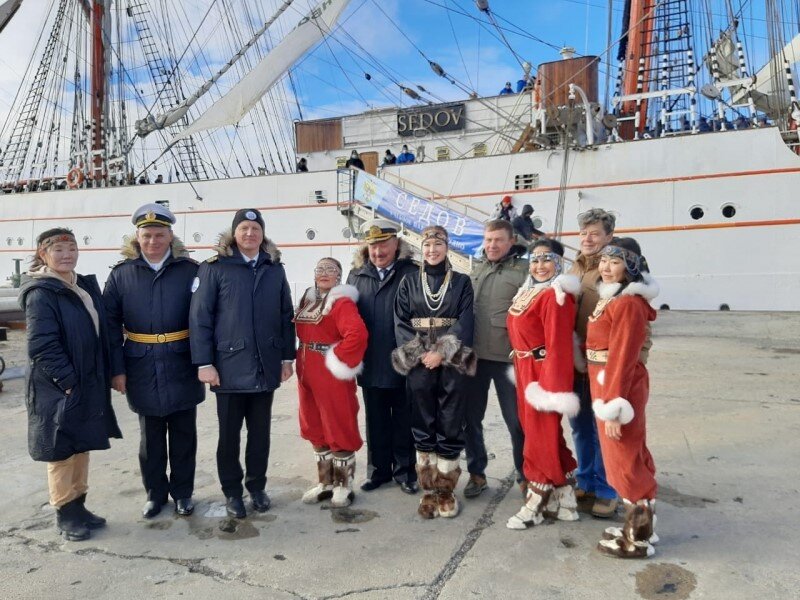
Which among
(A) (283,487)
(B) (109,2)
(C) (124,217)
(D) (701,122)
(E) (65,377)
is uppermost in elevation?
(B) (109,2)

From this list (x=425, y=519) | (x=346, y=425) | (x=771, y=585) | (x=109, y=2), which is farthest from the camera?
(x=109, y=2)

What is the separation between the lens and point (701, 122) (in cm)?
1303

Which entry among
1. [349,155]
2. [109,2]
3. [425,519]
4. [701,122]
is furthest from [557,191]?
[109,2]

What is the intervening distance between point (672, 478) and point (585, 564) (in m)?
1.31

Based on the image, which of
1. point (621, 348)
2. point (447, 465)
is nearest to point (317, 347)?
point (447, 465)

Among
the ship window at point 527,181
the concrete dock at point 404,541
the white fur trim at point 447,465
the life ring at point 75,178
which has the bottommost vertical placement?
the concrete dock at point 404,541

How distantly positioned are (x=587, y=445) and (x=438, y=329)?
3.36 feet

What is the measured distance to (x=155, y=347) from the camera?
3.19 metres

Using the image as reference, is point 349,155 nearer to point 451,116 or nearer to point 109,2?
point 451,116

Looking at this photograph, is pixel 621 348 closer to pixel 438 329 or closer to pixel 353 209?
pixel 438 329

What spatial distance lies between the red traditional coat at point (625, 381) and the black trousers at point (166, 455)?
224 cm

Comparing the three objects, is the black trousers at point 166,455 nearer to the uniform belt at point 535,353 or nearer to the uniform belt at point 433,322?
the uniform belt at point 433,322

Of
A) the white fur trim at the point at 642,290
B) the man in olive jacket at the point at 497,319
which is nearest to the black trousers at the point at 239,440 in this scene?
the man in olive jacket at the point at 497,319

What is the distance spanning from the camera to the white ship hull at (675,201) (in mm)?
11852
